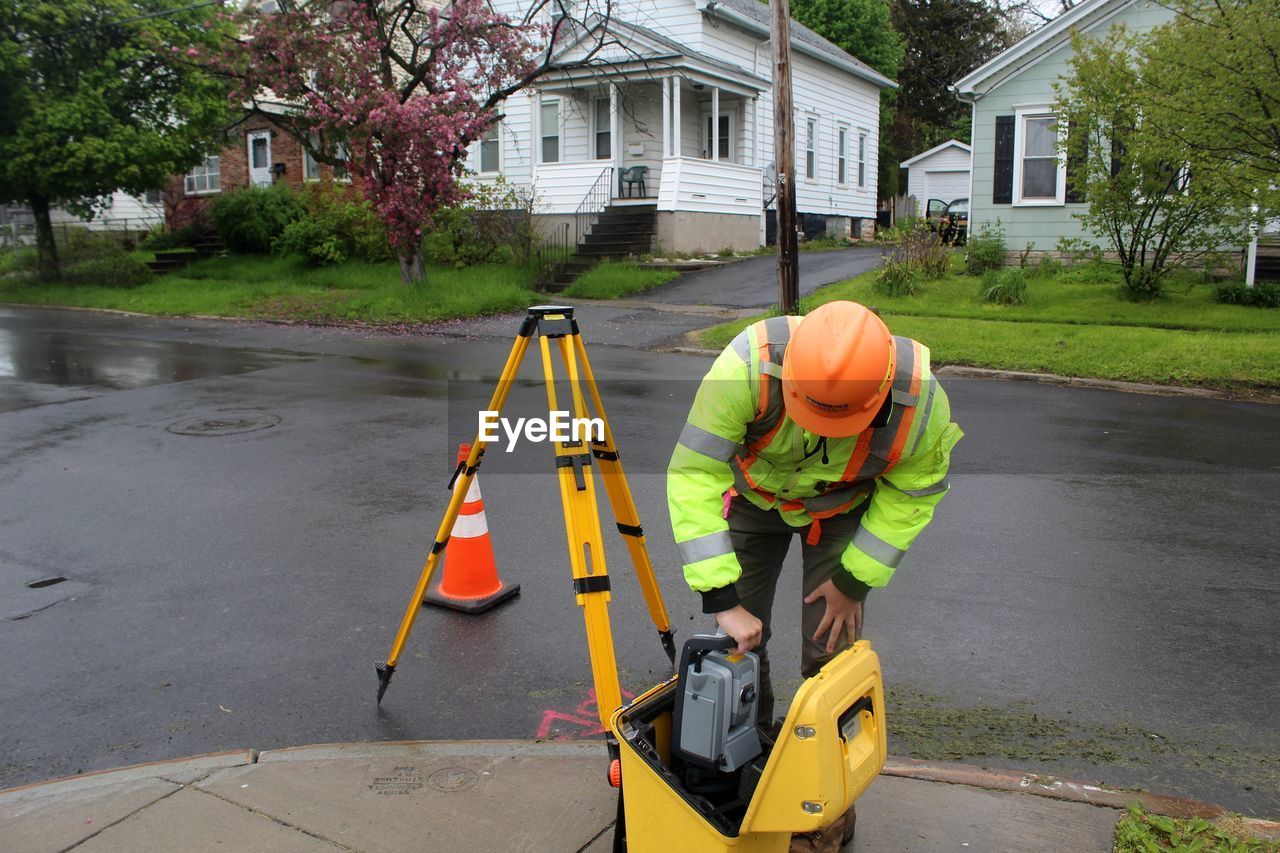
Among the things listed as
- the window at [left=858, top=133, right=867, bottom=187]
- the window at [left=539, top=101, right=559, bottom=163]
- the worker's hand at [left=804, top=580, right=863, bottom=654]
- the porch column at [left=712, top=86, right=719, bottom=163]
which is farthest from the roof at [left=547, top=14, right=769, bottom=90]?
the worker's hand at [left=804, top=580, right=863, bottom=654]

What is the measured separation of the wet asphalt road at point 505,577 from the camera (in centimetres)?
391

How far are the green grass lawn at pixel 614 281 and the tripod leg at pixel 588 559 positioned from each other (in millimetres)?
16696

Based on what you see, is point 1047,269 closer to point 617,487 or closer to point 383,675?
point 617,487

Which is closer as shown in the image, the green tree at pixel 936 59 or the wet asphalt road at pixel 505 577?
the wet asphalt road at pixel 505 577

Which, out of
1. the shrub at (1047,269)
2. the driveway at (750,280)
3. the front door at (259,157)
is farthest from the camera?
the front door at (259,157)

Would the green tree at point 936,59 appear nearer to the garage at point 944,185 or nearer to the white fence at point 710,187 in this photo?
the garage at point 944,185

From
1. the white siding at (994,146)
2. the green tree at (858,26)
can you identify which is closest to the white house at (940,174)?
the green tree at (858,26)

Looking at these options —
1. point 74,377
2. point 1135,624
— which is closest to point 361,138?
point 74,377

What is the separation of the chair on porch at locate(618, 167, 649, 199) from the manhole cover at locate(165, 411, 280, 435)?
16134 millimetres

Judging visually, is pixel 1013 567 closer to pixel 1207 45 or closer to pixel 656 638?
pixel 656 638

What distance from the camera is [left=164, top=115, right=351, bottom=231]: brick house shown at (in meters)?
30.3

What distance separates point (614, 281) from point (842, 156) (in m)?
14.6

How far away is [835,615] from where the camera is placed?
2.89 metres

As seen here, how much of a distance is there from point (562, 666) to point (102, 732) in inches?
70.9
